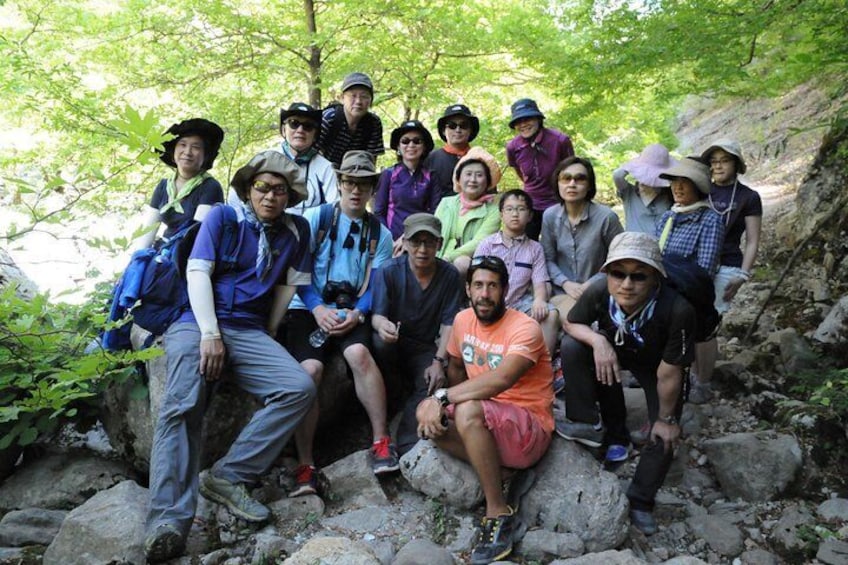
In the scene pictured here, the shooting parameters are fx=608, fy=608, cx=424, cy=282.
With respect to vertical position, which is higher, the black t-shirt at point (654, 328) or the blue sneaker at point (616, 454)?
the black t-shirt at point (654, 328)

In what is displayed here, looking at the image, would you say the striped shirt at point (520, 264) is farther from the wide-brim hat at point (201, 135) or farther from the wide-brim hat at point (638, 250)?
the wide-brim hat at point (201, 135)

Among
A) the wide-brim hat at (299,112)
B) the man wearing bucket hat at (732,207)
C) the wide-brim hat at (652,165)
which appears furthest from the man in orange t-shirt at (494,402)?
the wide-brim hat at (299,112)

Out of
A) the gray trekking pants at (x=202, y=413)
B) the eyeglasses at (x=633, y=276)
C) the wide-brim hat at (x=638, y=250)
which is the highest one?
the wide-brim hat at (x=638, y=250)

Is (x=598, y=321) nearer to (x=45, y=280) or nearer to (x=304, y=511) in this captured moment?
(x=304, y=511)

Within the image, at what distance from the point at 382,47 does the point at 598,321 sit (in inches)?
257

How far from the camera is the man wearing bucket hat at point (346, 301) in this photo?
5156mm

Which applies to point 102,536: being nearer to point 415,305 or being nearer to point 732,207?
point 415,305

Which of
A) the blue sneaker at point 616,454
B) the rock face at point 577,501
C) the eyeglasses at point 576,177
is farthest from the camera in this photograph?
the eyeglasses at point 576,177

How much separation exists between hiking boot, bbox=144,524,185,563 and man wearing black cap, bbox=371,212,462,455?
1951 mm

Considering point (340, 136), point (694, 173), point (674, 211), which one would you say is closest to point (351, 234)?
point (340, 136)

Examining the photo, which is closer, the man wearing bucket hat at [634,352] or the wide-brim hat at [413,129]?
the man wearing bucket hat at [634,352]

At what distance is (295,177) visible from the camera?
16.1ft

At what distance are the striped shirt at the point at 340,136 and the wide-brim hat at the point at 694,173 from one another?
321 cm

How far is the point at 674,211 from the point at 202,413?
4502mm
